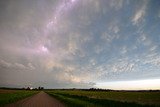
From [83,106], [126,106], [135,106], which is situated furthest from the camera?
[83,106]

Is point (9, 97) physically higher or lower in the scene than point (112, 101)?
higher

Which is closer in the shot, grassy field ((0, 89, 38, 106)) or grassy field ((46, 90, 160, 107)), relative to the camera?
grassy field ((46, 90, 160, 107))

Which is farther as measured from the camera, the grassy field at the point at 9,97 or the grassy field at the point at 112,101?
the grassy field at the point at 9,97

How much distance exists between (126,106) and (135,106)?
1.73 m

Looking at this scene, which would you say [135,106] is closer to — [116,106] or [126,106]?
[126,106]

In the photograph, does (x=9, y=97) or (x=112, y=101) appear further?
(x=9, y=97)

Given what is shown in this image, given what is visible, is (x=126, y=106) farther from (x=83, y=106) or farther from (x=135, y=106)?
(x=83, y=106)

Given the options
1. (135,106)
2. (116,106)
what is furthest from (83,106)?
(135,106)

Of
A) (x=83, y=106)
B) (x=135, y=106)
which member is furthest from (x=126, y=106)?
(x=83, y=106)

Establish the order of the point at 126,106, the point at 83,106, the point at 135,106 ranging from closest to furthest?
the point at 135,106 → the point at 126,106 → the point at 83,106

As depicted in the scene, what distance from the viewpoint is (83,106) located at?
23844 mm

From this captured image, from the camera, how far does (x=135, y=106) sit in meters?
20.7

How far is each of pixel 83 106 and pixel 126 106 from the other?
530cm

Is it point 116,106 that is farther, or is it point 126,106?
point 116,106
